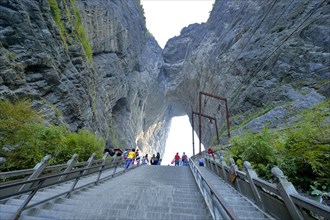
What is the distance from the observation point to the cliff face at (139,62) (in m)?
12.2

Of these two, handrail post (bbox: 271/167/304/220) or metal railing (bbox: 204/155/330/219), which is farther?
handrail post (bbox: 271/167/304/220)

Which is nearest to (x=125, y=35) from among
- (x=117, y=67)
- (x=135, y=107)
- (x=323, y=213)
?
(x=117, y=67)

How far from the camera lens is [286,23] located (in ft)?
66.8

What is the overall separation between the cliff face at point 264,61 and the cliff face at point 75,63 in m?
13.8

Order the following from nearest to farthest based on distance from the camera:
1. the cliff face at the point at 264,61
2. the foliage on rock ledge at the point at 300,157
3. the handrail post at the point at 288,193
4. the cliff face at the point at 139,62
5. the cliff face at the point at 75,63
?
1. the handrail post at the point at 288,193
2. the foliage on rock ledge at the point at 300,157
3. the cliff face at the point at 75,63
4. the cliff face at the point at 139,62
5. the cliff face at the point at 264,61

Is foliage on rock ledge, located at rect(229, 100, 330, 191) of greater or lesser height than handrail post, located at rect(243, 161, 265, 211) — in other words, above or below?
above

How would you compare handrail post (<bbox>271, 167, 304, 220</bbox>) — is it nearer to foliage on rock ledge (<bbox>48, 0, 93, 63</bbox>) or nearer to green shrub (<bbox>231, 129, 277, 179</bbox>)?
green shrub (<bbox>231, 129, 277, 179</bbox>)

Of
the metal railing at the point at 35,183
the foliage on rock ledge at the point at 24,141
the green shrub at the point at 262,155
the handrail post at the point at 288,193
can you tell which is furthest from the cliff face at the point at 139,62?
the handrail post at the point at 288,193

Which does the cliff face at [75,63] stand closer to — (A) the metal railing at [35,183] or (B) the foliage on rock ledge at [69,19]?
(B) the foliage on rock ledge at [69,19]

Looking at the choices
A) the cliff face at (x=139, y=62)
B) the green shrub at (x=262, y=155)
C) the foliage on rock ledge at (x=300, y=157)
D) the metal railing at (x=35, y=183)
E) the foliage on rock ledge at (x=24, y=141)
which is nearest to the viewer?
the metal railing at (x=35, y=183)

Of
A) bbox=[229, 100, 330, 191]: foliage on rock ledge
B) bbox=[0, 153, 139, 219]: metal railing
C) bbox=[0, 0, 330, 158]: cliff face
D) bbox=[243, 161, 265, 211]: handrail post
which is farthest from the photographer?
bbox=[0, 0, 330, 158]: cliff face

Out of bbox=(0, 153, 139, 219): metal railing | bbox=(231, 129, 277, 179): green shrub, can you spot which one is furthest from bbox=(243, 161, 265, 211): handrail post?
bbox=(0, 153, 139, 219): metal railing

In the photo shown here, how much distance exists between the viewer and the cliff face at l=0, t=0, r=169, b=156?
37.3ft

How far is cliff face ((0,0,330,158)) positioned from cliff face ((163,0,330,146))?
3.9 inches
